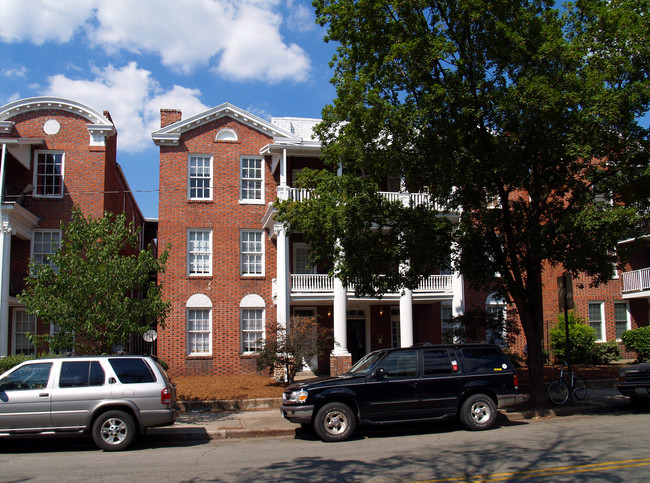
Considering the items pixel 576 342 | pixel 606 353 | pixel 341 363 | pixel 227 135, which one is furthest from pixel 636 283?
pixel 227 135

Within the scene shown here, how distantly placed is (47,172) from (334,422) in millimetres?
17032

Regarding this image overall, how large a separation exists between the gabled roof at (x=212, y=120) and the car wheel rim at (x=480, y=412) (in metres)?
14.2

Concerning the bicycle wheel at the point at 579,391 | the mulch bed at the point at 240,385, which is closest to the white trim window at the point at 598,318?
the mulch bed at the point at 240,385

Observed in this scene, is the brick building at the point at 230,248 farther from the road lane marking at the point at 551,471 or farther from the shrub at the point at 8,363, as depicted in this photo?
the road lane marking at the point at 551,471

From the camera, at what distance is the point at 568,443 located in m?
10.1

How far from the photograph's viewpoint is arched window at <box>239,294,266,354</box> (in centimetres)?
2358

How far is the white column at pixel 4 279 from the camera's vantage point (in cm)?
1976

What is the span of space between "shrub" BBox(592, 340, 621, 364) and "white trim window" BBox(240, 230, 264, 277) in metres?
14.6

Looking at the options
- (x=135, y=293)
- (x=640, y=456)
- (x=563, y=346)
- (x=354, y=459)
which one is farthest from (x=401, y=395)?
(x=135, y=293)

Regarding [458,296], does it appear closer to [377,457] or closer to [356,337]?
[356,337]

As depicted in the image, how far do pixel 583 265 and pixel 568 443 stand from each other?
194 inches

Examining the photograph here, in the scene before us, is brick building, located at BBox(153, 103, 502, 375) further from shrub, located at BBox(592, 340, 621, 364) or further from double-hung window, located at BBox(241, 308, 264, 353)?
shrub, located at BBox(592, 340, 621, 364)

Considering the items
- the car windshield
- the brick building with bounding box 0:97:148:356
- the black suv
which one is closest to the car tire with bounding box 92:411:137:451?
the black suv

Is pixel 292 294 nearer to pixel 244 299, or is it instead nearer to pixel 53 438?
pixel 244 299
